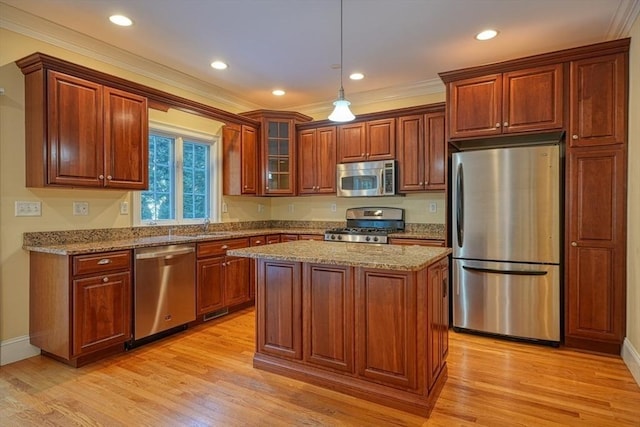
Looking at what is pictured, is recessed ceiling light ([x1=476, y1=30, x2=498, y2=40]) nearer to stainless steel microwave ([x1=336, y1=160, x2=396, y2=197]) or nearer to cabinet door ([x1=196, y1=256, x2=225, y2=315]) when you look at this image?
stainless steel microwave ([x1=336, y1=160, x2=396, y2=197])

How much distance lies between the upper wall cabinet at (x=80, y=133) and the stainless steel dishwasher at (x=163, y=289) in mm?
700

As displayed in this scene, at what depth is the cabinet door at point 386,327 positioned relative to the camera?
2168mm

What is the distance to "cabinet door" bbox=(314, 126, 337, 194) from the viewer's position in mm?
4871

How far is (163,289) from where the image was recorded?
333 cm

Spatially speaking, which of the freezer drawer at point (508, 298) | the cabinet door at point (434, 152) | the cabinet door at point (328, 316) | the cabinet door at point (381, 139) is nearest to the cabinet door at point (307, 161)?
the cabinet door at point (381, 139)

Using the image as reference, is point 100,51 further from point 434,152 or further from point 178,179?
point 434,152

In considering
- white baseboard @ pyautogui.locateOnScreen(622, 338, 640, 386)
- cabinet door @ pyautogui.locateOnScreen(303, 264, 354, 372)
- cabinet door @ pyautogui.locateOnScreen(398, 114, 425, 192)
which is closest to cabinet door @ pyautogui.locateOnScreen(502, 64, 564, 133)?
cabinet door @ pyautogui.locateOnScreen(398, 114, 425, 192)

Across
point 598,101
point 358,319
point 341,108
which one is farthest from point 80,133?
point 598,101

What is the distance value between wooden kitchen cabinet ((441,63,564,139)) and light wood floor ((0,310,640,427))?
1.96 metres

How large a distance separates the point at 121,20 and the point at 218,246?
2.19 meters

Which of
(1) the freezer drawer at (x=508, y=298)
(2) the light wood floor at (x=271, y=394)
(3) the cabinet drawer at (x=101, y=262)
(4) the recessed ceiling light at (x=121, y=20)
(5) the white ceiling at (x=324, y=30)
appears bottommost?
(2) the light wood floor at (x=271, y=394)

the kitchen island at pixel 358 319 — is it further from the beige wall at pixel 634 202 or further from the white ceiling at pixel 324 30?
the white ceiling at pixel 324 30

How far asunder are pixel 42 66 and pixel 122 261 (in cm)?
157

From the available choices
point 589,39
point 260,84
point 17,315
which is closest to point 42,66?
point 17,315
